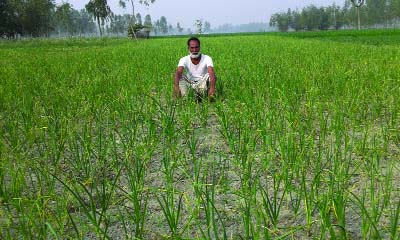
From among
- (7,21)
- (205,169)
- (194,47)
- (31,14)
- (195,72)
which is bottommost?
(205,169)

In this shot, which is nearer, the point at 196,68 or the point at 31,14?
the point at 196,68

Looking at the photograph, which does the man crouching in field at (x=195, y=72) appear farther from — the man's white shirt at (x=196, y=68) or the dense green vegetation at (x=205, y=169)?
the dense green vegetation at (x=205, y=169)

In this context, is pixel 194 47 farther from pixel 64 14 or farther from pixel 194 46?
pixel 64 14

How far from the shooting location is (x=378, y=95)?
390 centimetres

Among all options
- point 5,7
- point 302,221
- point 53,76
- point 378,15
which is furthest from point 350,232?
point 378,15

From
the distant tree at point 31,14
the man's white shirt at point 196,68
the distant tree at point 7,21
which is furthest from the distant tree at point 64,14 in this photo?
the man's white shirt at point 196,68

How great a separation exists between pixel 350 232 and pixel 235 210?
56 centimetres

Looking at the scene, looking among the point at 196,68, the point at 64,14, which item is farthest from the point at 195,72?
the point at 64,14

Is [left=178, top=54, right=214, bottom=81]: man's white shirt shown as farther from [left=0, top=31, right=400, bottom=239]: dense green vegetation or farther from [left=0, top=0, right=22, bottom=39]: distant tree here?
[left=0, top=0, right=22, bottom=39]: distant tree

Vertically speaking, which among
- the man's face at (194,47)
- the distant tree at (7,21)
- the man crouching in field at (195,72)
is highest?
the distant tree at (7,21)

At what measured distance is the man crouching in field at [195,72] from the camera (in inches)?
182

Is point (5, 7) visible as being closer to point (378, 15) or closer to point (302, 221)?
point (302, 221)

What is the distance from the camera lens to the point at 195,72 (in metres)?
4.89

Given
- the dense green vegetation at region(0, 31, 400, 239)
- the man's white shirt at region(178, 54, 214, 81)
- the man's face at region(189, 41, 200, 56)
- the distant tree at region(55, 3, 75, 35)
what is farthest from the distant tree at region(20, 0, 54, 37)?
the man's face at region(189, 41, 200, 56)
